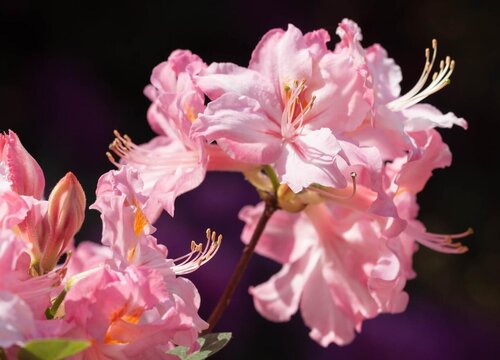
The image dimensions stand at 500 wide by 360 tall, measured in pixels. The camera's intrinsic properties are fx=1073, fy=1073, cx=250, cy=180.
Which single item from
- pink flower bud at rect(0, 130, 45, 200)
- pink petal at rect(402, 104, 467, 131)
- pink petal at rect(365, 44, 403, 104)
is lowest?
pink flower bud at rect(0, 130, 45, 200)

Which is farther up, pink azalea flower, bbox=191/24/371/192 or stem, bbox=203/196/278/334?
pink azalea flower, bbox=191/24/371/192

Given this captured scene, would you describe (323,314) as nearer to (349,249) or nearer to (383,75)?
(349,249)

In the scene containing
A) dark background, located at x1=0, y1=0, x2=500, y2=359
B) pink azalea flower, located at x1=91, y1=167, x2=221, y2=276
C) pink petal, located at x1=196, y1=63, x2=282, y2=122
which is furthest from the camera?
dark background, located at x1=0, y1=0, x2=500, y2=359

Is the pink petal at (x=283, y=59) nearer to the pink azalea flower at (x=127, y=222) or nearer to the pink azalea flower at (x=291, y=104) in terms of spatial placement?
the pink azalea flower at (x=291, y=104)

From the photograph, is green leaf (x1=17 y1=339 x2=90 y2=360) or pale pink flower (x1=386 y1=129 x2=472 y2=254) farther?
pale pink flower (x1=386 y1=129 x2=472 y2=254)

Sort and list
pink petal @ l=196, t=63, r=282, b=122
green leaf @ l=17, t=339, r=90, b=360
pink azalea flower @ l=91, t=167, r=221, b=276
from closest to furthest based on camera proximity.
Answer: green leaf @ l=17, t=339, r=90, b=360, pink azalea flower @ l=91, t=167, r=221, b=276, pink petal @ l=196, t=63, r=282, b=122

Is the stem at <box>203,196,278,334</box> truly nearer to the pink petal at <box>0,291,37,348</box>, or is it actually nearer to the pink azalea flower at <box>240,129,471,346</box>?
the pink azalea flower at <box>240,129,471,346</box>

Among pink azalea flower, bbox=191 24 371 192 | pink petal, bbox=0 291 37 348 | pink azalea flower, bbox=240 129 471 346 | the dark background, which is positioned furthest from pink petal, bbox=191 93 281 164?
the dark background
